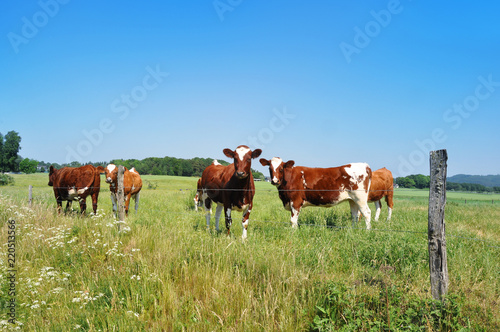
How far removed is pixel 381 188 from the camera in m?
11.7

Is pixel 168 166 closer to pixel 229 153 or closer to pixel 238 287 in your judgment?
pixel 229 153

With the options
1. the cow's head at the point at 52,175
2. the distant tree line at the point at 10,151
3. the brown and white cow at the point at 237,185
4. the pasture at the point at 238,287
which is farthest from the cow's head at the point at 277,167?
the distant tree line at the point at 10,151

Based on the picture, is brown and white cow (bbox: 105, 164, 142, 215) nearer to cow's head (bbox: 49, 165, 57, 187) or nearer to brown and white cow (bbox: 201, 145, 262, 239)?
cow's head (bbox: 49, 165, 57, 187)

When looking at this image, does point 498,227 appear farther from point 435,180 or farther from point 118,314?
point 118,314

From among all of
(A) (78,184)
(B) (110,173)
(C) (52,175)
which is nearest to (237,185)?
(B) (110,173)

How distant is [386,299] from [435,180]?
153 centimetres

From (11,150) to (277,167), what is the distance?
9468 centimetres

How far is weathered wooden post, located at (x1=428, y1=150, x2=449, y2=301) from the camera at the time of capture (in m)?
3.47

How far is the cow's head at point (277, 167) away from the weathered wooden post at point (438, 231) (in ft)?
17.7

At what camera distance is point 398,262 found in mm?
5422

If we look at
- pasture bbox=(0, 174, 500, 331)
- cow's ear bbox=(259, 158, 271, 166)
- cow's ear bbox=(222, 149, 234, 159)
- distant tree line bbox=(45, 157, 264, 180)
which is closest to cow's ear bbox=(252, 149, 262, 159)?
cow's ear bbox=(222, 149, 234, 159)

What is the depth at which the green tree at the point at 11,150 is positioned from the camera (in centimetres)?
7728

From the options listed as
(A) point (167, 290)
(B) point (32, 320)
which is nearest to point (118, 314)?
(A) point (167, 290)

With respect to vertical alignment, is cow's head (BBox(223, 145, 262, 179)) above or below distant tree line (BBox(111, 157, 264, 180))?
below
